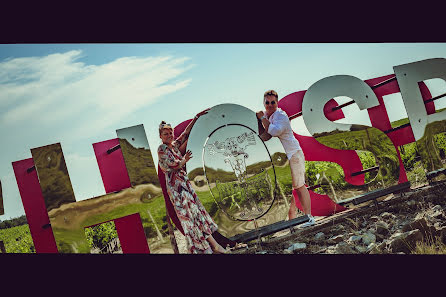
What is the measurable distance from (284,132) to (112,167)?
2742 millimetres

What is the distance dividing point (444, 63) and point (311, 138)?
2724mm

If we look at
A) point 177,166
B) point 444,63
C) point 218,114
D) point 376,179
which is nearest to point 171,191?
point 177,166

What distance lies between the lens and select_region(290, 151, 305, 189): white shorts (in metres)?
8.80

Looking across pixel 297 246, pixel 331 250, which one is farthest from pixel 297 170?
pixel 331 250

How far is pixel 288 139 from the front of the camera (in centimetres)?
881

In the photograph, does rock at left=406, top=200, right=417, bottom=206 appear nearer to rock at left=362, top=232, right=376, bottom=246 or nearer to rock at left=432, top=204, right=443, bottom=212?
rock at left=432, top=204, right=443, bottom=212

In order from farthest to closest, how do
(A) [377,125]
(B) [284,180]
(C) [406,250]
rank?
(A) [377,125]
(B) [284,180]
(C) [406,250]

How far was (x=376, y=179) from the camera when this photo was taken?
30.9ft

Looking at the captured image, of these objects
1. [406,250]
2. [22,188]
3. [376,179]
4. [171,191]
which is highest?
[22,188]

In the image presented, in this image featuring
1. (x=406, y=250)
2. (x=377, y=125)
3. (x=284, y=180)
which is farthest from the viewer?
(x=377, y=125)

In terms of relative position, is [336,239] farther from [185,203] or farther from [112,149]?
[112,149]

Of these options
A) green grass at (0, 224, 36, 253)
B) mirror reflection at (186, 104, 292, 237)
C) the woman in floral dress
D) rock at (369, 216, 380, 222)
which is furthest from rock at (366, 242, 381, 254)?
green grass at (0, 224, 36, 253)

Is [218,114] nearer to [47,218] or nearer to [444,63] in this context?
Answer: [47,218]

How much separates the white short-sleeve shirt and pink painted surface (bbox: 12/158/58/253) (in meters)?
3.72
